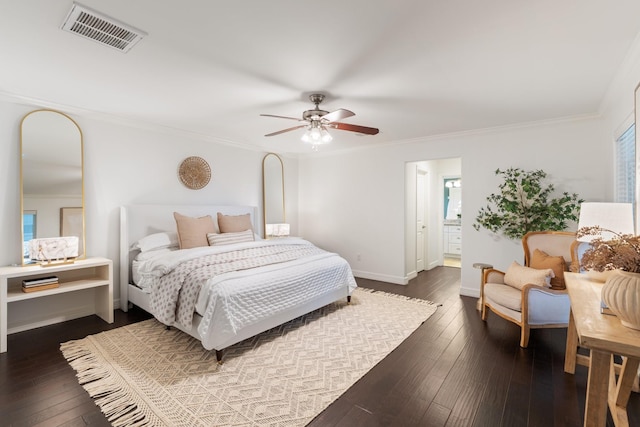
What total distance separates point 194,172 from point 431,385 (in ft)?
13.2

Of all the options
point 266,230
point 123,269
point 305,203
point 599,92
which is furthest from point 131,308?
point 599,92

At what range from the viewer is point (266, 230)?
5.29m

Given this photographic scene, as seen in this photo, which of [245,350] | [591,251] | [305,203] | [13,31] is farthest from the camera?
[305,203]

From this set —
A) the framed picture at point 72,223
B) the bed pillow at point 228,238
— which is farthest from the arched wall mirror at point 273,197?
the framed picture at point 72,223

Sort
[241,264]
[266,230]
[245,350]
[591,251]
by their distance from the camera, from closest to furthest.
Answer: [591,251] < [245,350] < [241,264] < [266,230]

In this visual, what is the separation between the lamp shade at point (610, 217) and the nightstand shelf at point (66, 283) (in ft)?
14.2

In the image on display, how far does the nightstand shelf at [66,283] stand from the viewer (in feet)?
8.61

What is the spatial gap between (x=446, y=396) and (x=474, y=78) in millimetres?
2470

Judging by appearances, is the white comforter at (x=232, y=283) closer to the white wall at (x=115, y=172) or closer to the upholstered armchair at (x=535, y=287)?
the white wall at (x=115, y=172)

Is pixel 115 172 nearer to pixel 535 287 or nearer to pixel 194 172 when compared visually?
pixel 194 172

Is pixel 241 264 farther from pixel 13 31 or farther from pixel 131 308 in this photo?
pixel 13 31

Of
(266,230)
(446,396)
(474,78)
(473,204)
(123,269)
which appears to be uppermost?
(474,78)

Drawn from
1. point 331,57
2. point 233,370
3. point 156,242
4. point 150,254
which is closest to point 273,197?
point 156,242

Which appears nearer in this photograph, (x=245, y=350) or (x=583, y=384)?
(x=583, y=384)
